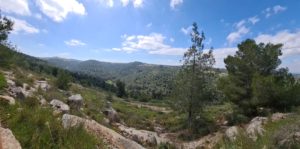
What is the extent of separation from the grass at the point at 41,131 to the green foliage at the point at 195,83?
18880 millimetres

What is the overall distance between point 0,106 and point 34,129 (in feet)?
5.37

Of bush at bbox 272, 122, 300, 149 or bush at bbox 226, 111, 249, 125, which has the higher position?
bush at bbox 272, 122, 300, 149

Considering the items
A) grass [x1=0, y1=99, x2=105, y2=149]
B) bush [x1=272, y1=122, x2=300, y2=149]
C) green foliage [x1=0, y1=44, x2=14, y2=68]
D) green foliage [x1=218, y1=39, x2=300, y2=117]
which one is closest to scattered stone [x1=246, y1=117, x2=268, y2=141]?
bush [x1=272, y1=122, x2=300, y2=149]

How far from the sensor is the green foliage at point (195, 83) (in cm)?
2427

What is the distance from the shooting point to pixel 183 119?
26.2 metres

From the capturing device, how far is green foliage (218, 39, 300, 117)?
2239 cm

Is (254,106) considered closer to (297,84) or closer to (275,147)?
(297,84)

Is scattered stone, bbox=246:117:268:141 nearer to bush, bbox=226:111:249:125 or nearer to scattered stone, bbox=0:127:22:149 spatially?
scattered stone, bbox=0:127:22:149

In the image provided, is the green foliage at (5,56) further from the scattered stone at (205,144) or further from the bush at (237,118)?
the bush at (237,118)

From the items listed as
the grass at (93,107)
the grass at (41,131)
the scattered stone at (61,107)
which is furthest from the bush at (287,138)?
the grass at (93,107)

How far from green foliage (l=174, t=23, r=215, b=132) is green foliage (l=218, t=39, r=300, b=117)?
8.41 feet

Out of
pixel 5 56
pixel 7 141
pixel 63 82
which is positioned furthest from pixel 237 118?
pixel 5 56

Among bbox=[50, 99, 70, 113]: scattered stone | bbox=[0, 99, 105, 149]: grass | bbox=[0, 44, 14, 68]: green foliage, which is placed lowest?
bbox=[50, 99, 70, 113]: scattered stone

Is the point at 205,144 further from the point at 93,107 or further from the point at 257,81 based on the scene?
the point at 93,107
